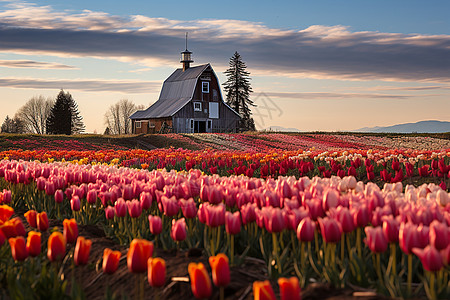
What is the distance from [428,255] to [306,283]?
3.32 ft

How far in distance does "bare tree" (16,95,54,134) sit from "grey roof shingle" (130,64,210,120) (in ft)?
109

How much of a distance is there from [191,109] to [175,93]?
4.68 metres

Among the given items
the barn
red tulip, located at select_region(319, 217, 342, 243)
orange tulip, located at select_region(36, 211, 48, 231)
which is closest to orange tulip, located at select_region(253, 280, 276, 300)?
red tulip, located at select_region(319, 217, 342, 243)

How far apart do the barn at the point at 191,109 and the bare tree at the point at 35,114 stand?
32010 millimetres

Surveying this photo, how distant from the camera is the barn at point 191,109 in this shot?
53.3m

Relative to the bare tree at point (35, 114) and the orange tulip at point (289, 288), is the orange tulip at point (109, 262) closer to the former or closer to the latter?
the orange tulip at point (289, 288)

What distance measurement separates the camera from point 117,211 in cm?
522

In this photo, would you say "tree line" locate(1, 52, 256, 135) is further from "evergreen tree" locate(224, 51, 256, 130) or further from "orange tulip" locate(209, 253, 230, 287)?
"orange tulip" locate(209, 253, 230, 287)

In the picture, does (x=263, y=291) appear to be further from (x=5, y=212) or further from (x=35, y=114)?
(x=35, y=114)

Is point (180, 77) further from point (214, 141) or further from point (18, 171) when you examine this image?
point (18, 171)

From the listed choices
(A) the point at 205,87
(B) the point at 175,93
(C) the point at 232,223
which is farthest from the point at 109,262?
(B) the point at 175,93

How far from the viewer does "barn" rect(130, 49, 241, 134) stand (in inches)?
2098

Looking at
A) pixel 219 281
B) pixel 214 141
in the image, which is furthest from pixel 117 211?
pixel 214 141

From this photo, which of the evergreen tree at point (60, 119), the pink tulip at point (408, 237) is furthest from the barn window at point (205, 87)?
the pink tulip at point (408, 237)
